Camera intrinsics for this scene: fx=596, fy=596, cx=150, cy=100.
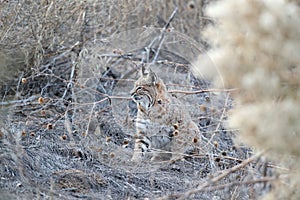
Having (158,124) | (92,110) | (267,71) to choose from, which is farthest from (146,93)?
(267,71)

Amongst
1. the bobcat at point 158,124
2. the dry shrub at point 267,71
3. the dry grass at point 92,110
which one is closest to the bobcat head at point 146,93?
the bobcat at point 158,124

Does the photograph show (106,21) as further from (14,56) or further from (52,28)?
(14,56)

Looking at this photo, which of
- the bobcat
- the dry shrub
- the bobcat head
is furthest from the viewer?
the bobcat head

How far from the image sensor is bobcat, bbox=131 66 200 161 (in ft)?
12.7

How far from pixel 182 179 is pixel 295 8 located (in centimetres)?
163

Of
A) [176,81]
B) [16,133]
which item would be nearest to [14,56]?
[16,133]

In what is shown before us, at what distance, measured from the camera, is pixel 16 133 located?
12.3ft

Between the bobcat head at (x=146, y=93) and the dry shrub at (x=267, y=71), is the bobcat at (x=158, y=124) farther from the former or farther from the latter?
the dry shrub at (x=267, y=71)

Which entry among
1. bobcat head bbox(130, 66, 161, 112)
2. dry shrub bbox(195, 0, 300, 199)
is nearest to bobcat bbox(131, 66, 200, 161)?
bobcat head bbox(130, 66, 161, 112)

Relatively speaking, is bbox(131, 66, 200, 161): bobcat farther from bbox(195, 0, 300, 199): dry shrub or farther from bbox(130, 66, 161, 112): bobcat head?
bbox(195, 0, 300, 199): dry shrub

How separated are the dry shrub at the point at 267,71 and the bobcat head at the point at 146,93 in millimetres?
1773

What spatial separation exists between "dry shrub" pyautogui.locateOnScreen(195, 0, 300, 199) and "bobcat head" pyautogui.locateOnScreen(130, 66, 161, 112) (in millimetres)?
1773

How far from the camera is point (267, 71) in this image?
7.29 ft

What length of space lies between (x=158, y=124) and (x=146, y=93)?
0.24 m
